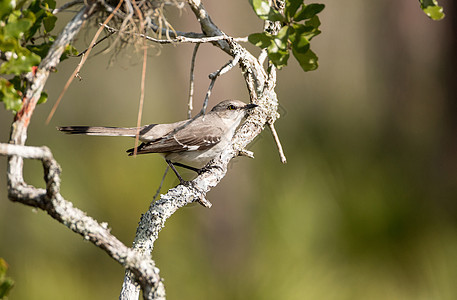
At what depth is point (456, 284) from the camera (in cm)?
420

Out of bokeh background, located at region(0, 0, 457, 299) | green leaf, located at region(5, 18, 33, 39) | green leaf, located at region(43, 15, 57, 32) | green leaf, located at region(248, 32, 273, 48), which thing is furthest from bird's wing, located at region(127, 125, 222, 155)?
green leaf, located at region(5, 18, 33, 39)

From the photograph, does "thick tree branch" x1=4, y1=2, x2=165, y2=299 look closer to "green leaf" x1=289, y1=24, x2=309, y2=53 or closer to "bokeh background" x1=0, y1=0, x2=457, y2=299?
"bokeh background" x1=0, y1=0, x2=457, y2=299

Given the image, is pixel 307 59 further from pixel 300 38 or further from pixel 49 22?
pixel 49 22

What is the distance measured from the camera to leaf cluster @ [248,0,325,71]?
6.67ft

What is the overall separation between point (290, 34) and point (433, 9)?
60cm

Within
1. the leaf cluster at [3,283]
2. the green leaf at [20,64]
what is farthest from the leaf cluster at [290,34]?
the leaf cluster at [3,283]

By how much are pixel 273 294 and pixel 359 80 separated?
6.70 m

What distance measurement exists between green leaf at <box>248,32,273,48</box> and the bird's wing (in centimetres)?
172

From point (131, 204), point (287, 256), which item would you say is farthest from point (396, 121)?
point (131, 204)

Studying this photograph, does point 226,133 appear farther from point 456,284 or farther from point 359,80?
point 359,80

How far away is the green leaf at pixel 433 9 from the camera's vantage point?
6.64 ft

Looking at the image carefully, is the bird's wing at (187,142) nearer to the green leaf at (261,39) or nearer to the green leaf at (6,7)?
the green leaf at (261,39)

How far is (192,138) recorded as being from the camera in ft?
12.6

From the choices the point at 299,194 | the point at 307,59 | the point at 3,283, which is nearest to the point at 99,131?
the point at 307,59
